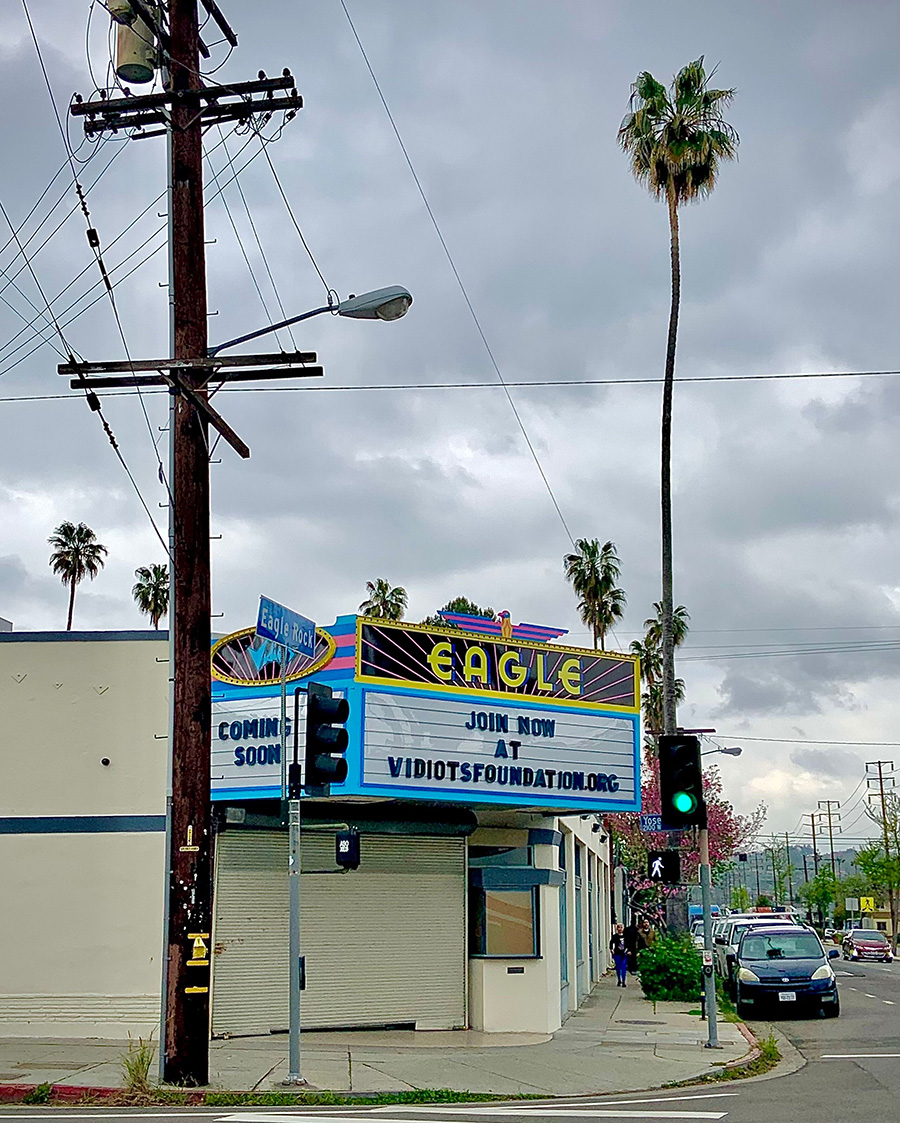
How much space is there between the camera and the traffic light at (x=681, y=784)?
58.5 ft

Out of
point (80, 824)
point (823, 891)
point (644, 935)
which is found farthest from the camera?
point (823, 891)

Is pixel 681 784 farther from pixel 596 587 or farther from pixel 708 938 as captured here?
pixel 596 587

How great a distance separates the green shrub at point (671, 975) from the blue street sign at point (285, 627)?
52.3ft

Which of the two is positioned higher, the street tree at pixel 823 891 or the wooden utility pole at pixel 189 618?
the wooden utility pole at pixel 189 618

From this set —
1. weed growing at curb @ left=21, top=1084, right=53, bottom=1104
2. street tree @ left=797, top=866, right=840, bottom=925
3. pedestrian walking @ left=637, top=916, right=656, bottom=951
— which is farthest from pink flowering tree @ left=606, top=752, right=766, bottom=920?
street tree @ left=797, top=866, right=840, bottom=925

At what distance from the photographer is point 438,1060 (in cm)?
1638

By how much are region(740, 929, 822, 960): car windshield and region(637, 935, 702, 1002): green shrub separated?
6.32 feet

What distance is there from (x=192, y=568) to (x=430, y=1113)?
621 cm

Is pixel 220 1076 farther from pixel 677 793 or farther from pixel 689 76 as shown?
pixel 689 76

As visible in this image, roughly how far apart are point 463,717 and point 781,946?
10757 mm

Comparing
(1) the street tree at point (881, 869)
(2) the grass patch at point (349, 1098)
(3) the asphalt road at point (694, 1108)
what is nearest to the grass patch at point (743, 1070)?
(3) the asphalt road at point (694, 1108)

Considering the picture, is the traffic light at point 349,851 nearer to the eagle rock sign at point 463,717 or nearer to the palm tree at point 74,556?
the eagle rock sign at point 463,717

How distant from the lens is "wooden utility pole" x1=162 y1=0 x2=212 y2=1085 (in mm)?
13578

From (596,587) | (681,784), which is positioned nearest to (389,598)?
(596,587)
